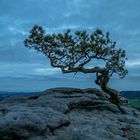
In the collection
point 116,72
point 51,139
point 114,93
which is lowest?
point 51,139

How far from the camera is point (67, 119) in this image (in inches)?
1212

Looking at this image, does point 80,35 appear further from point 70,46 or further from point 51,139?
point 51,139

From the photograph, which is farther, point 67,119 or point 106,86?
point 106,86

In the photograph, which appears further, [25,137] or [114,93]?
[114,93]

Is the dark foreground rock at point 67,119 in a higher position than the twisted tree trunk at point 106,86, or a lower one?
lower

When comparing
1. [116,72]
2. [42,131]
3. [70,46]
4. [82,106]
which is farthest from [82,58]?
[42,131]

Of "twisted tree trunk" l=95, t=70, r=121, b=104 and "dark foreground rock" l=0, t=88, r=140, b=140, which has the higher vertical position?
"twisted tree trunk" l=95, t=70, r=121, b=104

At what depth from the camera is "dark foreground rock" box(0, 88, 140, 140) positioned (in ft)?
87.7

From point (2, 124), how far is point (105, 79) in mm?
25185

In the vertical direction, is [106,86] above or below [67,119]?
above

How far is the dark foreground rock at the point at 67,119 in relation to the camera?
2673 cm

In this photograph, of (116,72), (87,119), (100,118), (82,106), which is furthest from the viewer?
(116,72)

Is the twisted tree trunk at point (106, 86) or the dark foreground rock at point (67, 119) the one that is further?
the twisted tree trunk at point (106, 86)

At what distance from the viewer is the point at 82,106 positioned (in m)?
40.5
